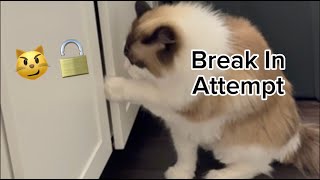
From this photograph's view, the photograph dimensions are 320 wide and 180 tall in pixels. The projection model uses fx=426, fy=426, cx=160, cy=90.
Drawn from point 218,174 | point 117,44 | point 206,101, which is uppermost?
point 117,44

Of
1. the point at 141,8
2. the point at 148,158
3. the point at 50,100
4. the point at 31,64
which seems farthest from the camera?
the point at 148,158

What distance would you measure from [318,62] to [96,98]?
429 millimetres

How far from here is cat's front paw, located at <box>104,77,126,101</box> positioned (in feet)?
2.87

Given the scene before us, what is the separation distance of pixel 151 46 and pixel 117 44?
39cm

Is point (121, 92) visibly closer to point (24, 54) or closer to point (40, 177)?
point (40, 177)

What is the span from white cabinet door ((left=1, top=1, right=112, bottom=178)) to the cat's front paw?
1.3 inches

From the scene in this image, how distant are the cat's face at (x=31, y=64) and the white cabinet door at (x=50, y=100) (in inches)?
0.9

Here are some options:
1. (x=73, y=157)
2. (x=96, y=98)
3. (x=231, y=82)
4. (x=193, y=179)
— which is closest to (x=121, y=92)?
(x=96, y=98)

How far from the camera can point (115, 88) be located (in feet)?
2.90

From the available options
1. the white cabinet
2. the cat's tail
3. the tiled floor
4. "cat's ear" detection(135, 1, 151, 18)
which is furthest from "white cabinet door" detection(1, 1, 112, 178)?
the cat's tail

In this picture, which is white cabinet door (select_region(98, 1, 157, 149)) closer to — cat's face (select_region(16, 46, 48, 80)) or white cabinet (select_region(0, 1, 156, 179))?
white cabinet (select_region(0, 1, 156, 179))

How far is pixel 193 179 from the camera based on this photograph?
3.53 feet

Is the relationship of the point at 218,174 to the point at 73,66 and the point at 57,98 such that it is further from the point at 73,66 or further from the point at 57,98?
the point at 73,66

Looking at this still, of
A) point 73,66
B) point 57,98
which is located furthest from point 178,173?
point 73,66
